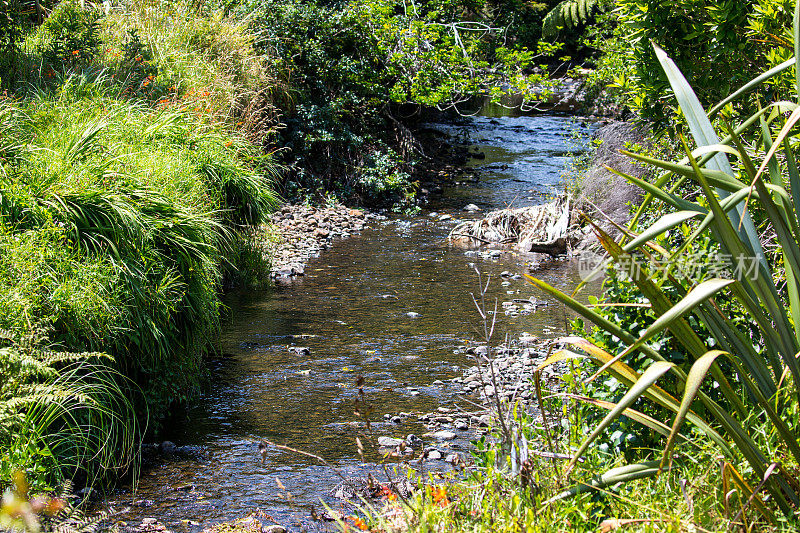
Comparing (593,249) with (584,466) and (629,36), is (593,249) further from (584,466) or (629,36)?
(584,466)

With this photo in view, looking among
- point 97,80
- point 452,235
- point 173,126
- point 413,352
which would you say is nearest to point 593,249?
point 452,235

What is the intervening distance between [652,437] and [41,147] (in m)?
4.53

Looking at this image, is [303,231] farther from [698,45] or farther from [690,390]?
[690,390]

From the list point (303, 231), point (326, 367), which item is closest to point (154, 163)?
point (326, 367)

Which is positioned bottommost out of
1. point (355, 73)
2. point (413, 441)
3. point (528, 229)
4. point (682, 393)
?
point (413, 441)

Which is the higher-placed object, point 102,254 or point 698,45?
point 698,45

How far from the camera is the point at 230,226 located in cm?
663

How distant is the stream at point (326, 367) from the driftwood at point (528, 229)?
0.39 metres

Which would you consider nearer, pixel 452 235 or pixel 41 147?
pixel 41 147

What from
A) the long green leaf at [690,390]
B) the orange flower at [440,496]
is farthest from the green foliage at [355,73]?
the long green leaf at [690,390]

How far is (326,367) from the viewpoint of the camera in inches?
220

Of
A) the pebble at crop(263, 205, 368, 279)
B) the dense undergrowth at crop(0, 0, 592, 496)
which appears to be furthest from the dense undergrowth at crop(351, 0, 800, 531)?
the pebble at crop(263, 205, 368, 279)

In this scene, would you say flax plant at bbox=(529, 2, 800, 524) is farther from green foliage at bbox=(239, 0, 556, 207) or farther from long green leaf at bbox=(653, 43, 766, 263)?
green foliage at bbox=(239, 0, 556, 207)

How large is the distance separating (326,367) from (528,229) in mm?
5303
